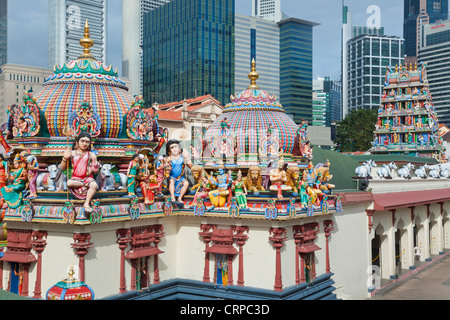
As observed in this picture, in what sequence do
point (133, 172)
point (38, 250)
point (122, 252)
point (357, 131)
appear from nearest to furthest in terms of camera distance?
point (38, 250) → point (122, 252) → point (133, 172) → point (357, 131)

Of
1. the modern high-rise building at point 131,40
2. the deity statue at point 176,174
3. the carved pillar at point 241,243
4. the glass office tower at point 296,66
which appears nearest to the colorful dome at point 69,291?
the carved pillar at point 241,243

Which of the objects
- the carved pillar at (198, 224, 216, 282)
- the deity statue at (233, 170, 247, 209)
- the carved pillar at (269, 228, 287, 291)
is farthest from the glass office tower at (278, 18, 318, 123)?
the carved pillar at (269, 228, 287, 291)

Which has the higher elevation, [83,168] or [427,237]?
[83,168]

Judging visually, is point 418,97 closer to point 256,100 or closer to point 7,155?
point 256,100

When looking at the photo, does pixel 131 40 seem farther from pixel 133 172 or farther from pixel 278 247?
pixel 278 247

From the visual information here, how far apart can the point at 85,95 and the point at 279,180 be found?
8.63m

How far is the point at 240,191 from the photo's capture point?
71.7 ft

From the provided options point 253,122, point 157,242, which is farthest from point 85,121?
point 253,122

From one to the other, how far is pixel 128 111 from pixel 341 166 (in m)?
16.5

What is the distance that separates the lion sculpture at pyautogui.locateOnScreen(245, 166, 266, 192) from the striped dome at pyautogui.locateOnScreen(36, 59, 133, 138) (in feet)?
18.8

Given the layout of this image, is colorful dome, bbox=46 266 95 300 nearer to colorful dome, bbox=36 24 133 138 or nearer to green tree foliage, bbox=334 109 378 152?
colorful dome, bbox=36 24 133 138

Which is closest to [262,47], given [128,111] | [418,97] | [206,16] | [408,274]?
[206,16]
